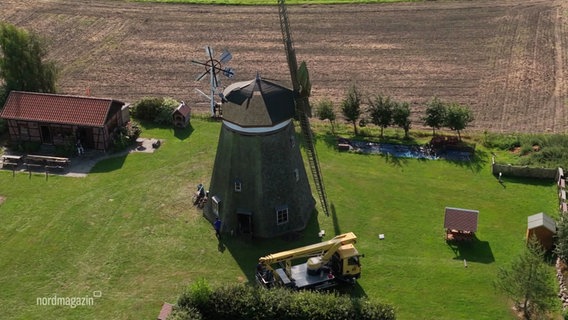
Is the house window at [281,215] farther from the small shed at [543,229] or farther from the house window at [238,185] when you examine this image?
the small shed at [543,229]

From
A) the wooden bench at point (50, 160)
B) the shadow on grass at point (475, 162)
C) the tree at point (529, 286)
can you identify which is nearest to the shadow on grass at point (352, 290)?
the tree at point (529, 286)

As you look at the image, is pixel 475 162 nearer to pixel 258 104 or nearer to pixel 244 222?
pixel 244 222

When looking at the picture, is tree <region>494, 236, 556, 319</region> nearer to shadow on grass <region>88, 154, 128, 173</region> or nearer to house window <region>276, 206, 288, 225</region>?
house window <region>276, 206, 288, 225</region>

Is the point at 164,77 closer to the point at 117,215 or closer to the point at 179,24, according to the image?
the point at 179,24

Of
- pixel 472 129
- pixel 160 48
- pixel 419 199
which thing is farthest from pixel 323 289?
pixel 160 48

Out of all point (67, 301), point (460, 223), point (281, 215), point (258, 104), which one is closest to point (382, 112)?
point (460, 223)

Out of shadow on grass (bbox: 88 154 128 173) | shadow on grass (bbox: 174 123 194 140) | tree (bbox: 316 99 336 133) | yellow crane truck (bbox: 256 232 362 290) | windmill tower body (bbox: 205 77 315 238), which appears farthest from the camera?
tree (bbox: 316 99 336 133)

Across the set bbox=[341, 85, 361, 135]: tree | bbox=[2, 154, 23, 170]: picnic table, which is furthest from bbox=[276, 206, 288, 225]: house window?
bbox=[2, 154, 23, 170]: picnic table
